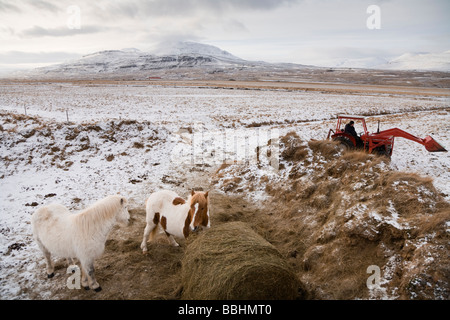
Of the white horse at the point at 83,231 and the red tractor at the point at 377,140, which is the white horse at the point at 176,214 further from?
the red tractor at the point at 377,140

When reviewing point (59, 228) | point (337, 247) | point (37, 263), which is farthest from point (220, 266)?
point (37, 263)

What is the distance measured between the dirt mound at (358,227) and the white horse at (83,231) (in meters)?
4.27

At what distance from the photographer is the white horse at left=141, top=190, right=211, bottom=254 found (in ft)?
18.4

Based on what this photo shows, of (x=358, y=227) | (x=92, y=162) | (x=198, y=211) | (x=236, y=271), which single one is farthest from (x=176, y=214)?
(x=92, y=162)

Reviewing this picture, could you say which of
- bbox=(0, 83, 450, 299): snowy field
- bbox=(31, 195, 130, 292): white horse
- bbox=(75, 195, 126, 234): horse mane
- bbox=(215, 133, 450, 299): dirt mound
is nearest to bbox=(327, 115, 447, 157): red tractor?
bbox=(0, 83, 450, 299): snowy field

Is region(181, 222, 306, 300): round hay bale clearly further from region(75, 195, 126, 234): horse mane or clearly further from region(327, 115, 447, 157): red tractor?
region(327, 115, 447, 157): red tractor

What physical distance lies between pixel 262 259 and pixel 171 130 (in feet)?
48.8

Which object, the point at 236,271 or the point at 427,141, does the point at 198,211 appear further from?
the point at 427,141

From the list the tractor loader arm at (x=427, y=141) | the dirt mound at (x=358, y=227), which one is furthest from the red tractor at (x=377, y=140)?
the dirt mound at (x=358, y=227)

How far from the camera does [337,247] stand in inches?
220

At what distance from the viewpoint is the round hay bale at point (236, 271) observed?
4.17 meters

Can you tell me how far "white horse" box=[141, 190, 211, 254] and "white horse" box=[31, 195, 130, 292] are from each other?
45.1 inches

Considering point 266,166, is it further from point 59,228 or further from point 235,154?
point 59,228

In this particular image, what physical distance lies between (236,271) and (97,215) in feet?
10.7
